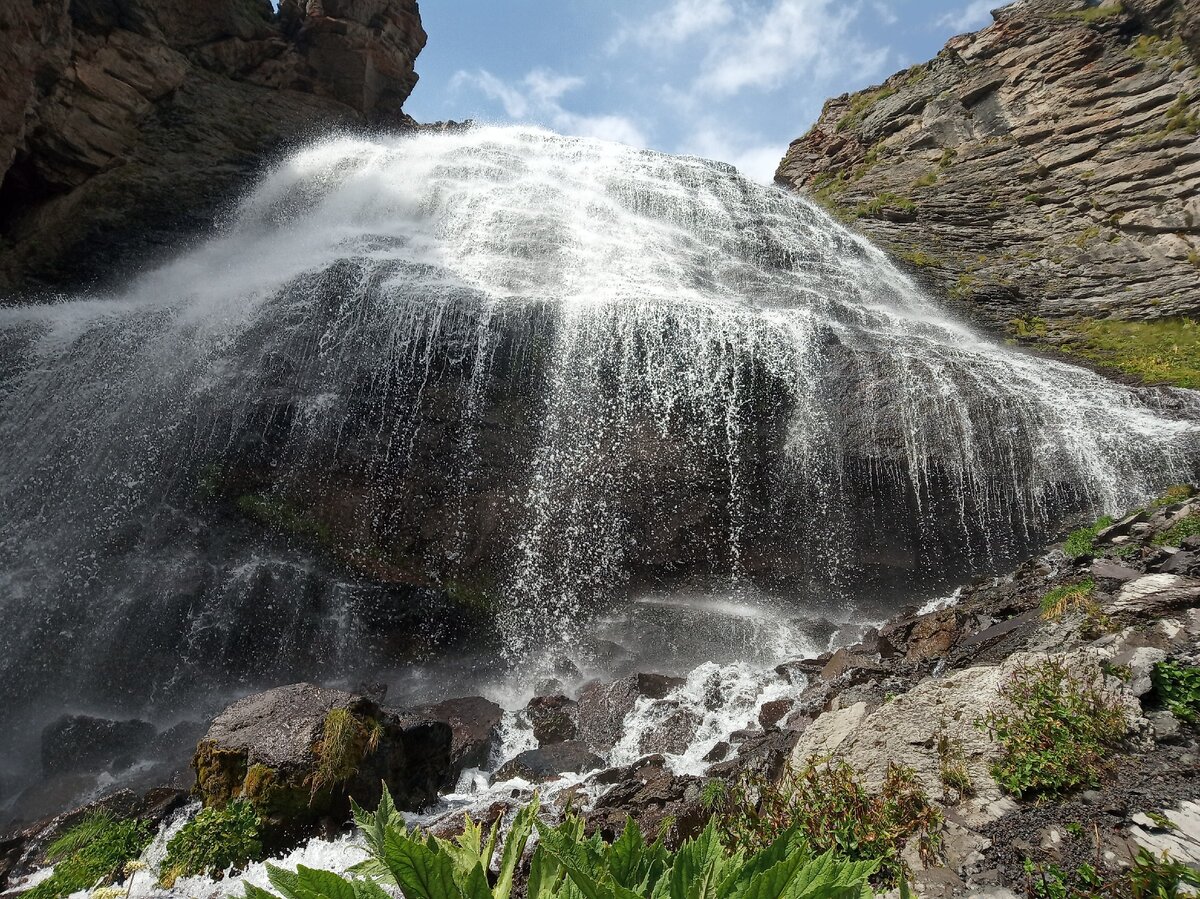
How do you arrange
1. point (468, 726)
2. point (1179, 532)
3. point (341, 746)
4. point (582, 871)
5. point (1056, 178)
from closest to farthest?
point (582, 871) → point (341, 746) → point (1179, 532) → point (468, 726) → point (1056, 178)

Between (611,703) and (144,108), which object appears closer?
(611,703)

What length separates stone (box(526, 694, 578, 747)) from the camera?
9539 millimetres

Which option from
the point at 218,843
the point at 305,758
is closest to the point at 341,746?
the point at 305,758

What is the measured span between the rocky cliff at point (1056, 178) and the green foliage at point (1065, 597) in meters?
12.2

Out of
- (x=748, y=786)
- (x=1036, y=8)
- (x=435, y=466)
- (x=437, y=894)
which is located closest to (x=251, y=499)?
(x=435, y=466)

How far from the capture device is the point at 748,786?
5.46 metres

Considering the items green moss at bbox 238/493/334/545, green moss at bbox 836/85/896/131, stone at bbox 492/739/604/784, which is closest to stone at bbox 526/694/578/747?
stone at bbox 492/739/604/784

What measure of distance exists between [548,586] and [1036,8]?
3597 centimetres

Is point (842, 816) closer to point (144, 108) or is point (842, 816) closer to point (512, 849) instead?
point (512, 849)

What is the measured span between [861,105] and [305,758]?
4118 cm

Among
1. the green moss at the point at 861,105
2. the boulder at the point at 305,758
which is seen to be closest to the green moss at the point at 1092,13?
the green moss at the point at 861,105

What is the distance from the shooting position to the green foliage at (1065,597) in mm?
6715

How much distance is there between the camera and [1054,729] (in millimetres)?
4387

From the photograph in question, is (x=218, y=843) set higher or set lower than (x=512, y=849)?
lower
